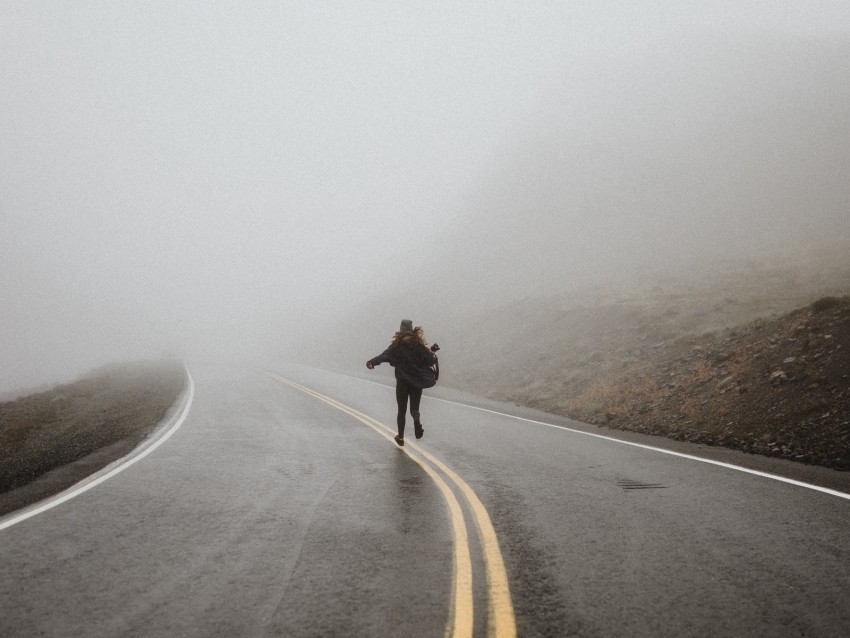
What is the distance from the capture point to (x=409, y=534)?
4.77 metres

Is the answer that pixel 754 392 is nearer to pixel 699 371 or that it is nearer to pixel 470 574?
pixel 699 371

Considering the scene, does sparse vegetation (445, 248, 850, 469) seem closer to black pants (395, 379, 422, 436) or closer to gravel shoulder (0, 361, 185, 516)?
black pants (395, 379, 422, 436)

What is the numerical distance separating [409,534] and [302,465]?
→ 344 centimetres

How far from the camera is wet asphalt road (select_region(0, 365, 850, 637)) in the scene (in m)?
3.19

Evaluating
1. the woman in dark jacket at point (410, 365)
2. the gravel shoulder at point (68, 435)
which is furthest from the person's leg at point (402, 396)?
the gravel shoulder at point (68, 435)

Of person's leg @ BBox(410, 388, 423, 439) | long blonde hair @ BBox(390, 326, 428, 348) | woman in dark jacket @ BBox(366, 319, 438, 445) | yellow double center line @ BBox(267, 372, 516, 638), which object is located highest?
long blonde hair @ BBox(390, 326, 428, 348)

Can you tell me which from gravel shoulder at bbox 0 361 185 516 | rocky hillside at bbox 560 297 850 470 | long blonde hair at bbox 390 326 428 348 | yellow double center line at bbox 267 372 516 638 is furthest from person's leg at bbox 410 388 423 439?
rocky hillside at bbox 560 297 850 470

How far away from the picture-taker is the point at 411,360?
9.53 metres

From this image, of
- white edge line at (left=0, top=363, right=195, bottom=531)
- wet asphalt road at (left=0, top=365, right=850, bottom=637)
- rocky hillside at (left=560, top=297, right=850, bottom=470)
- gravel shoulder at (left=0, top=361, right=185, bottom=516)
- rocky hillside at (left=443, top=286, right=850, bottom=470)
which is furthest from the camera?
rocky hillside at (left=443, top=286, right=850, bottom=470)

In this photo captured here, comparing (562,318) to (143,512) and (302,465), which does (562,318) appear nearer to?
(302,465)

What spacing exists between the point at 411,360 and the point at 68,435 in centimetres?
754

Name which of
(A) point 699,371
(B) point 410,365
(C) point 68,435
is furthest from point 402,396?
(A) point 699,371

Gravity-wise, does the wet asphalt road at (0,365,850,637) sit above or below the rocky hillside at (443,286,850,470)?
below

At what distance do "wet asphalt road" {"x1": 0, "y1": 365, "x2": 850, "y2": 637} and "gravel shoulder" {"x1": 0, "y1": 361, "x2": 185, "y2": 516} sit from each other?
0.87 m
